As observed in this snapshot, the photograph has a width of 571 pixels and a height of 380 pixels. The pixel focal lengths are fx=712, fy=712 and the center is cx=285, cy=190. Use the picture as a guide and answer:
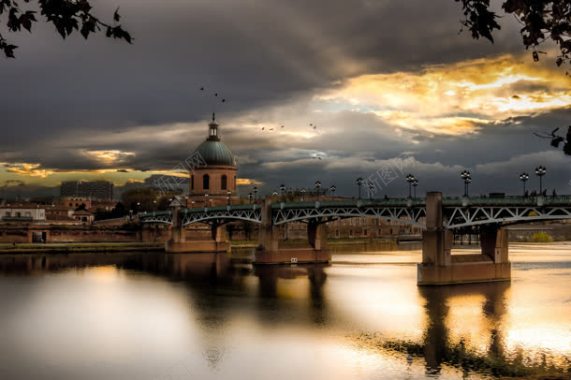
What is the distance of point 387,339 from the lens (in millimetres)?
39719

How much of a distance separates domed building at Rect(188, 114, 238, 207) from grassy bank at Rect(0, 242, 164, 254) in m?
33.6

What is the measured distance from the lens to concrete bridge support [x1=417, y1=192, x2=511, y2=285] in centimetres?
6544

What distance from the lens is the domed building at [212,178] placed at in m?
176

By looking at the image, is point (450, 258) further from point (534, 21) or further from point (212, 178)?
point (212, 178)

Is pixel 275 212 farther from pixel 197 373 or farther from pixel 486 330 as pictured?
pixel 197 373

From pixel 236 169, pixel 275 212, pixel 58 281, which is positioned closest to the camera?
pixel 58 281

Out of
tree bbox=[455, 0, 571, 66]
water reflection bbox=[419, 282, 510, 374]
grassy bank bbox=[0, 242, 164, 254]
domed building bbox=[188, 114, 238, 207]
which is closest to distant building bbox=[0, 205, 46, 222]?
domed building bbox=[188, 114, 238, 207]

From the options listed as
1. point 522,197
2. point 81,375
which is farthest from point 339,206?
point 81,375

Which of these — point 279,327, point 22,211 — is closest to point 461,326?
point 279,327

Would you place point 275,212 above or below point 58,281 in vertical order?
above

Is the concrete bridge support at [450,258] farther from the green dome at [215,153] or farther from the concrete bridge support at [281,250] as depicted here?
the green dome at [215,153]

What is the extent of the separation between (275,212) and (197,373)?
231 ft

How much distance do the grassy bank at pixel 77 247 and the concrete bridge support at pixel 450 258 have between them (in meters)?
76.8

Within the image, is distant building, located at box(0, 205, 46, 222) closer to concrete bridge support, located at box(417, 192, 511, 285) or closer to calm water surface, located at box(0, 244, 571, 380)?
calm water surface, located at box(0, 244, 571, 380)
